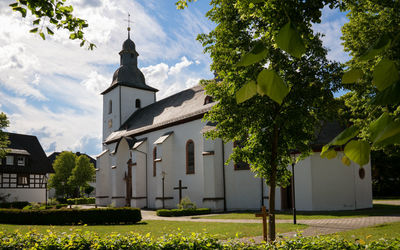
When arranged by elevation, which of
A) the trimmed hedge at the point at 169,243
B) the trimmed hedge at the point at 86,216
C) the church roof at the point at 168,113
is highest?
the church roof at the point at 168,113

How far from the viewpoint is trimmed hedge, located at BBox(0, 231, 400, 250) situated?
16.1 ft

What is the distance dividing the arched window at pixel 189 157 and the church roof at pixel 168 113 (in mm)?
1974

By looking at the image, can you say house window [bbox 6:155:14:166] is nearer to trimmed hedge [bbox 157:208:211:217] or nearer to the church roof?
the church roof

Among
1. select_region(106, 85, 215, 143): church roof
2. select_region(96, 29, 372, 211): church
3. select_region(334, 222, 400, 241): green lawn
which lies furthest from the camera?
select_region(106, 85, 215, 143): church roof

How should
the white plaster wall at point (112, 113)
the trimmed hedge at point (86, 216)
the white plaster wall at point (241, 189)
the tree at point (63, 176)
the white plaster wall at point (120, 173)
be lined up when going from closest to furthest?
the trimmed hedge at point (86, 216) → the white plaster wall at point (241, 189) → the white plaster wall at point (120, 173) → the white plaster wall at point (112, 113) → the tree at point (63, 176)

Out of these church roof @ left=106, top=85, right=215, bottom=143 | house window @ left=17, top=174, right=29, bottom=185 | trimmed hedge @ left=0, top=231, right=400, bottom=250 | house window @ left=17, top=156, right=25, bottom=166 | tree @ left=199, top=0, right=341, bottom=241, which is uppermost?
church roof @ left=106, top=85, right=215, bottom=143

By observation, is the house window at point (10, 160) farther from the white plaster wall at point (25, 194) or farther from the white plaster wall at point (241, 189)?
the white plaster wall at point (241, 189)

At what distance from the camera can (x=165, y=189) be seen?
27.8 meters

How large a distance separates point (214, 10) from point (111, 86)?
113ft

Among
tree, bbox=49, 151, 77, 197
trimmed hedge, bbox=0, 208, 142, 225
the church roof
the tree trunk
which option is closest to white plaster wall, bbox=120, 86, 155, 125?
the church roof

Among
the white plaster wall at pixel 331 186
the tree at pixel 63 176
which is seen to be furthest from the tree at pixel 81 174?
the white plaster wall at pixel 331 186

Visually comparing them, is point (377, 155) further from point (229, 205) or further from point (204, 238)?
point (204, 238)

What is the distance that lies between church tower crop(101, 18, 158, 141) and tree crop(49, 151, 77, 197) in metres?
15.1

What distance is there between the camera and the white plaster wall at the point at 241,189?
906 inches
